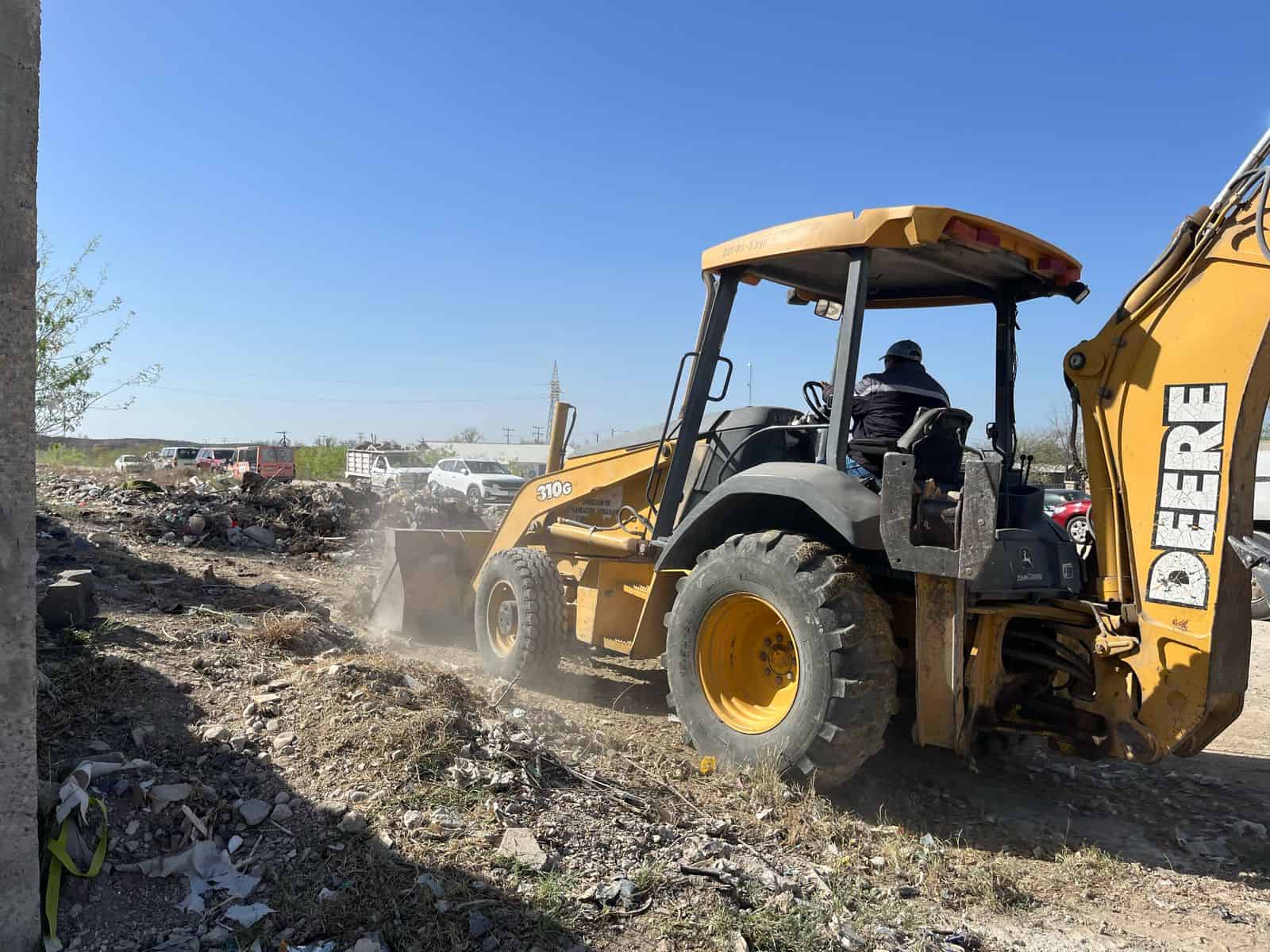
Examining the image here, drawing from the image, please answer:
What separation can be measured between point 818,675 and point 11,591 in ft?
9.66

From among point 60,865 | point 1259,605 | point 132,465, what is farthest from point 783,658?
point 132,465

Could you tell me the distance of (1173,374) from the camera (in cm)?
370

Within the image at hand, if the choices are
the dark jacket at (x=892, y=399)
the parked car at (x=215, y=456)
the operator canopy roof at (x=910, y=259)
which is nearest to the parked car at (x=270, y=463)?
the parked car at (x=215, y=456)

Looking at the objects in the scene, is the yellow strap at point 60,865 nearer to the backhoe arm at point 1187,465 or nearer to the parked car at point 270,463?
the backhoe arm at point 1187,465

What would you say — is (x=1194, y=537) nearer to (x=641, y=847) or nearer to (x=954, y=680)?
(x=954, y=680)

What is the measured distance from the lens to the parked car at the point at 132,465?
3012cm

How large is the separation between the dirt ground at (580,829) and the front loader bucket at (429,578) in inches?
81.8

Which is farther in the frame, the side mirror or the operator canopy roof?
the side mirror

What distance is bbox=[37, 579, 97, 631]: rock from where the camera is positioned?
17.6ft

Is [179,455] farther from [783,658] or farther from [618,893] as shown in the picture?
[618,893]

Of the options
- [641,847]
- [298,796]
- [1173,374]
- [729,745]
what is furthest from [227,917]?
[1173,374]

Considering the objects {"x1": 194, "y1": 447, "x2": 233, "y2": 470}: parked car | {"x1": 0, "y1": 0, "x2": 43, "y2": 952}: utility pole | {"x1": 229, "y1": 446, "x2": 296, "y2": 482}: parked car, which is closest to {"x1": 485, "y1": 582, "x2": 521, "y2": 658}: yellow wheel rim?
{"x1": 0, "y1": 0, "x2": 43, "y2": 952}: utility pole

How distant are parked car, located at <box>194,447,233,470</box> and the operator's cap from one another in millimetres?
33172

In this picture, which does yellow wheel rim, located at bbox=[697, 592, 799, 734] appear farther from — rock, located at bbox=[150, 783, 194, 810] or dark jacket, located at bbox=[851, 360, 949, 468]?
rock, located at bbox=[150, 783, 194, 810]
